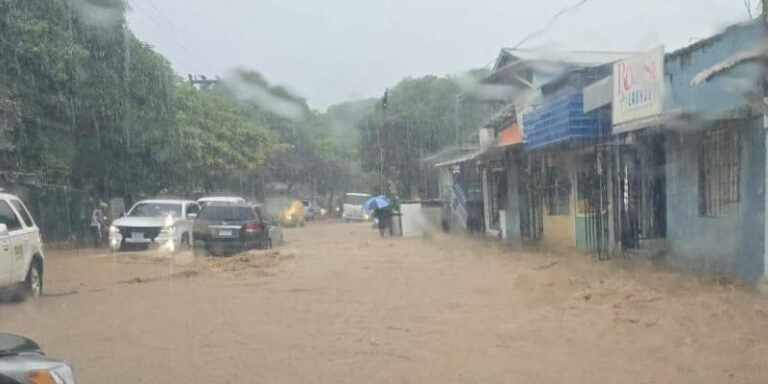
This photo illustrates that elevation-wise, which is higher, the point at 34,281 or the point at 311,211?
the point at 311,211

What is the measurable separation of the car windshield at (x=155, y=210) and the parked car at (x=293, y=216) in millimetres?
24796

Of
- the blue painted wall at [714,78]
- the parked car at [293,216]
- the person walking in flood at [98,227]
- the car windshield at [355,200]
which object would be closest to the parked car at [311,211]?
the car windshield at [355,200]

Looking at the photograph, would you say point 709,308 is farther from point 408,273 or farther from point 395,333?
point 408,273

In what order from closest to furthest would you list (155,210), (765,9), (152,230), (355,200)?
(765,9) < (152,230) < (155,210) < (355,200)

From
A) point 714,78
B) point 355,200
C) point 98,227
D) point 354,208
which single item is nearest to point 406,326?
point 714,78

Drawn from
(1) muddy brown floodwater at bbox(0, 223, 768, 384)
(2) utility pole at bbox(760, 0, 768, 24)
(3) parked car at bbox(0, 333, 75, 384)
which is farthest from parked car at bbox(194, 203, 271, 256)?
(3) parked car at bbox(0, 333, 75, 384)

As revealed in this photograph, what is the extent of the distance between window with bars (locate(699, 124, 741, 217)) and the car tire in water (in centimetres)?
993

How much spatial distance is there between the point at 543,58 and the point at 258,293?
28.8 feet

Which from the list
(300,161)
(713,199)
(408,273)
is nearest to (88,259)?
(408,273)

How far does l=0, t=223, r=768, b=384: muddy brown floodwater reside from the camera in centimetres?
724

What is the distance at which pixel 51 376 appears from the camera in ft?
14.0

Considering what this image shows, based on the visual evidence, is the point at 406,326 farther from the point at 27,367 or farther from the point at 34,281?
the point at 34,281

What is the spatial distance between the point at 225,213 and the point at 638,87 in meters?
10.9

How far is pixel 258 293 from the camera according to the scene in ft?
41.7
